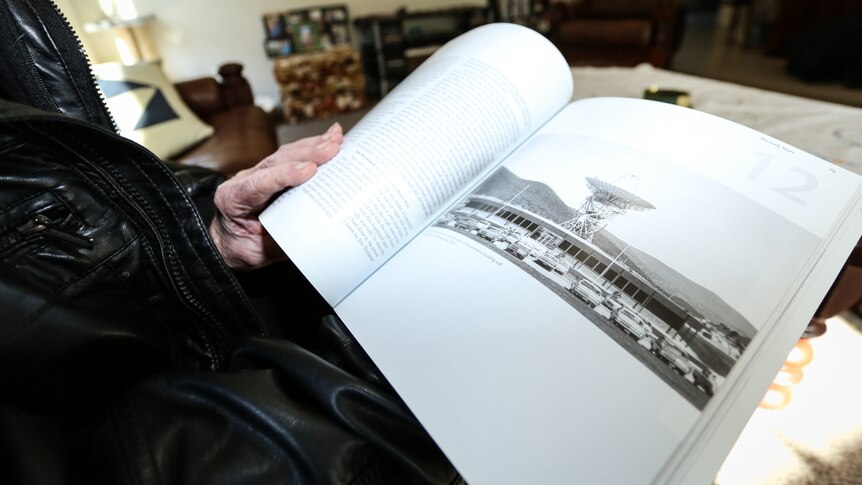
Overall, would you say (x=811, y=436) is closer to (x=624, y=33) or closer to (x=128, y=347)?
(x=128, y=347)

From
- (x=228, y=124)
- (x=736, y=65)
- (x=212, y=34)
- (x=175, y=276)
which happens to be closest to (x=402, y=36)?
(x=212, y=34)

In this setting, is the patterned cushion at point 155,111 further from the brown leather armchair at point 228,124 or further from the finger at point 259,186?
the finger at point 259,186

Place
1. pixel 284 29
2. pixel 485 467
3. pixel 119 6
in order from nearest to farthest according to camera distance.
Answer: pixel 485 467
pixel 119 6
pixel 284 29

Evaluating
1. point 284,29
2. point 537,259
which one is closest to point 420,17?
point 284,29

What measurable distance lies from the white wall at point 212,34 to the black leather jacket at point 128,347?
2750 millimetres

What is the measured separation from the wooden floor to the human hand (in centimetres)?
236

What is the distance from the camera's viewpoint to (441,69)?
478 mm

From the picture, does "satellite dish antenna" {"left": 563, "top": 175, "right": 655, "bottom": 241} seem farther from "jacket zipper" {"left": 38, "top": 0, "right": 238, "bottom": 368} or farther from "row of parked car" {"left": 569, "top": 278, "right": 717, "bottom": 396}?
"jacket zipper" {"left": 38, "top": 0, "right": 238, "bottom": 368}

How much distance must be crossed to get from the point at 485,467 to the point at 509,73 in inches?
15.1

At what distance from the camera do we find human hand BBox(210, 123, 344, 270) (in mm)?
420

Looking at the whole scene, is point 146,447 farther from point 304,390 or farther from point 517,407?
point 517,407

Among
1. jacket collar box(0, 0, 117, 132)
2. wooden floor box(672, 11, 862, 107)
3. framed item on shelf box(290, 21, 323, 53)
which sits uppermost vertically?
jacket collar box(0, 0, 117, 132)

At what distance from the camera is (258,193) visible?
434mm

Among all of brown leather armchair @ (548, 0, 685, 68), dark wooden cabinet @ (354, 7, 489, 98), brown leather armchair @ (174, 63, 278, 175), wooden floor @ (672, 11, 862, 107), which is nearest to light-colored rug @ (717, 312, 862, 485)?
brown leather armchair @ (174, 63, 278, 175)
